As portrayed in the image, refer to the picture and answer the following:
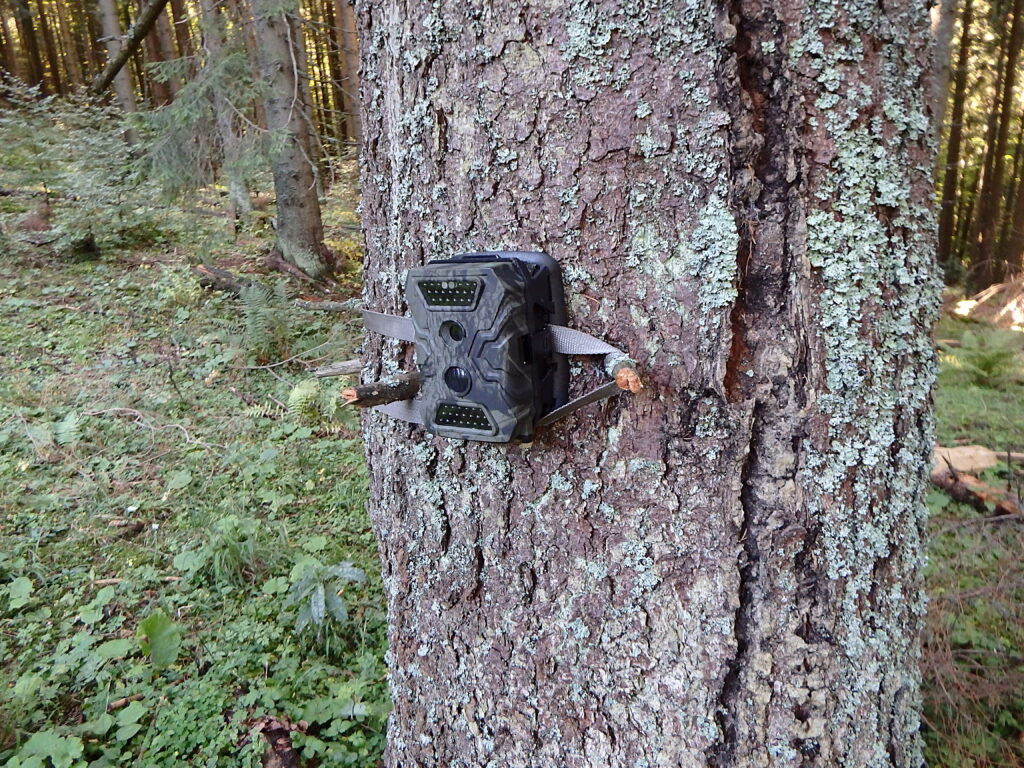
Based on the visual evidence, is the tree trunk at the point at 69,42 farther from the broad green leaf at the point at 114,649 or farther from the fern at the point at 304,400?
the broad green leaf at the point at 114,649

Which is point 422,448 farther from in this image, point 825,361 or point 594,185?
point 825,361

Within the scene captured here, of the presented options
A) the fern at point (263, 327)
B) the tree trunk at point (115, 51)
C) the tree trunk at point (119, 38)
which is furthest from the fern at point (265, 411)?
the tree trunk at point (115, 51)

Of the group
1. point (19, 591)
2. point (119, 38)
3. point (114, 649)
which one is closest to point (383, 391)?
point (114, 649)

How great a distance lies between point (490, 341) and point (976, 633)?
2330mm

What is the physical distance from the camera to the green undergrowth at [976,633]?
1971 mm

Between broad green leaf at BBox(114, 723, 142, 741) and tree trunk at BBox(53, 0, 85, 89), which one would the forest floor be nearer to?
broad green leaf at BBox(114, 723, 142, 741)

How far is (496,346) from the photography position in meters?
1.00

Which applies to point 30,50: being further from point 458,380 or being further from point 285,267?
point 458,380

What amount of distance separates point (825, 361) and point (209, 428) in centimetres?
405

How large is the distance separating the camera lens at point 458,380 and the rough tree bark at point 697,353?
0.16 metres

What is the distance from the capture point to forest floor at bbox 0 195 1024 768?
6.84 feet

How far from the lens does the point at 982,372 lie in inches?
229

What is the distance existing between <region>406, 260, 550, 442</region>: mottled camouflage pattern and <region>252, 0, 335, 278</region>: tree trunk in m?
6.41

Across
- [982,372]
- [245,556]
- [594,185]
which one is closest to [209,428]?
[245,556]
